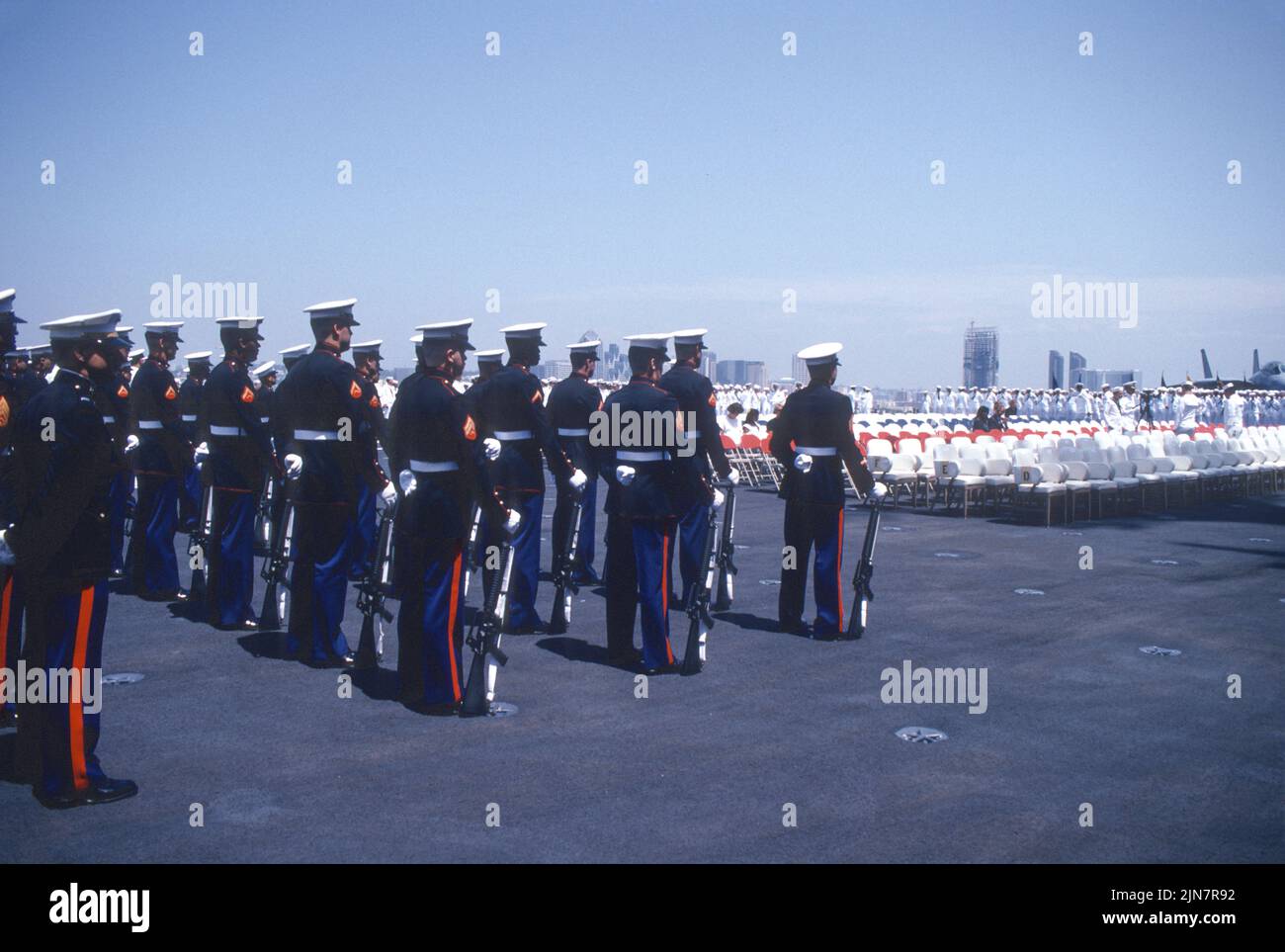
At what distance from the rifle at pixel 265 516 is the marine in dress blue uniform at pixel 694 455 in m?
3.36

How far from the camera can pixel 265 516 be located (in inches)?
454

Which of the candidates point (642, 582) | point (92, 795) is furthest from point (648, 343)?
Answer: point (92, 795)

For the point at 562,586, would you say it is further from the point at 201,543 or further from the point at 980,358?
the point at 980,358

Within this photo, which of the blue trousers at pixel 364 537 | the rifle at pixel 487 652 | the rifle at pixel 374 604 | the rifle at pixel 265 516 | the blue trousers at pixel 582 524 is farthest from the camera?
the blue trousers at pixel 364 537

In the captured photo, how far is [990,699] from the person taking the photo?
23.4 ft

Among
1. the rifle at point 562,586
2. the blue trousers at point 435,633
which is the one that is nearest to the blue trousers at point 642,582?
the rifle at point 562,586

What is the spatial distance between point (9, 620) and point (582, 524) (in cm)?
670

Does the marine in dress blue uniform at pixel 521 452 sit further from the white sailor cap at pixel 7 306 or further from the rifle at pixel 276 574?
the white sailor cap at pixel 7 306

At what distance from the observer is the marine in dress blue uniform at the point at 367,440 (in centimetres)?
800

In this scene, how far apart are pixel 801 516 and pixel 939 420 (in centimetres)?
2306

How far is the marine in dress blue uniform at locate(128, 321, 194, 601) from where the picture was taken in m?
10.2

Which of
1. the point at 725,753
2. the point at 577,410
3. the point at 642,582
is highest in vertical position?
the point at 577,410

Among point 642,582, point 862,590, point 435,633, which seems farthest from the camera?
point 862,590

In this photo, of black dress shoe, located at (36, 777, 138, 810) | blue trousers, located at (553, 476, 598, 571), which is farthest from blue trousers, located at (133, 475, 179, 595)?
black dress shoe, located at (36, 777, 138, 810)
